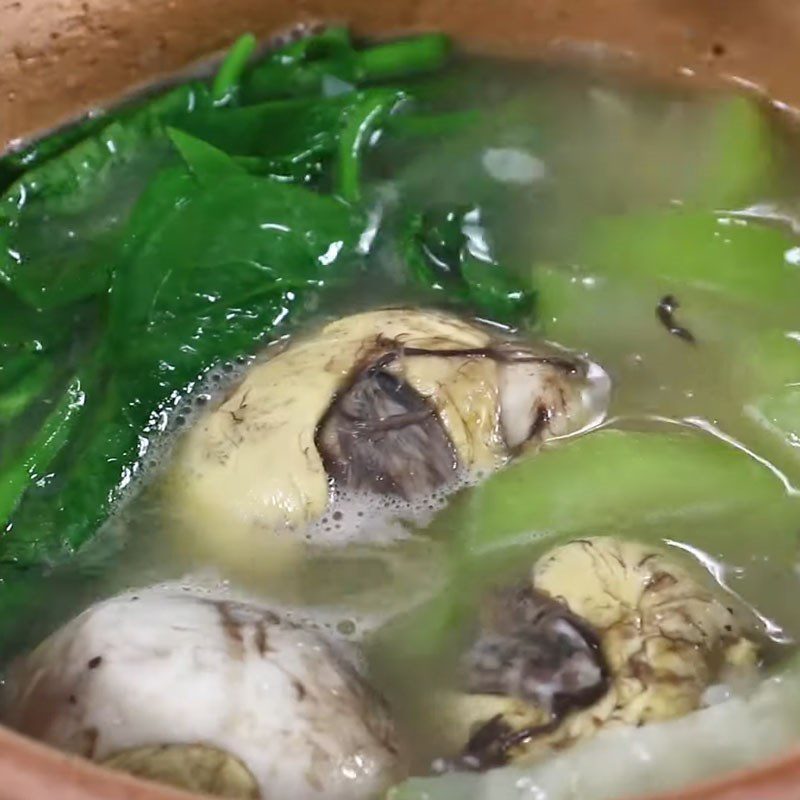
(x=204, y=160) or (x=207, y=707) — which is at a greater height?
(x=204, y=160)

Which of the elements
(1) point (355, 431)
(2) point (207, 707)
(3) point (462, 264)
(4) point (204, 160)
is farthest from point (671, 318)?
(2) point (207, 707)

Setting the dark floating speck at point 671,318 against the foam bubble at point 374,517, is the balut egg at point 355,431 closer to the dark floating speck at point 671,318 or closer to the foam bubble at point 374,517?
→ the foam bubble at point 374,517

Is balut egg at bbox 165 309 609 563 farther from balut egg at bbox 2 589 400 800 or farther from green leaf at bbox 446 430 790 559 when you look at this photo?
balut egg at bbox 2 589 400 800

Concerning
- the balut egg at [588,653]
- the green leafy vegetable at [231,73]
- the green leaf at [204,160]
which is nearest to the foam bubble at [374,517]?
the balut egg at [588,653]

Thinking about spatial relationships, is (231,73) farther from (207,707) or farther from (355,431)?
(207,707)

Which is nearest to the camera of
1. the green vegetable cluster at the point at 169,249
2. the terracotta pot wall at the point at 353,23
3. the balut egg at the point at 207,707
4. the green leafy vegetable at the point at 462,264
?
the balut egg at the point at 207,707

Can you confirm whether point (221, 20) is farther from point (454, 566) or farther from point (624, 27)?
point (454, 566)

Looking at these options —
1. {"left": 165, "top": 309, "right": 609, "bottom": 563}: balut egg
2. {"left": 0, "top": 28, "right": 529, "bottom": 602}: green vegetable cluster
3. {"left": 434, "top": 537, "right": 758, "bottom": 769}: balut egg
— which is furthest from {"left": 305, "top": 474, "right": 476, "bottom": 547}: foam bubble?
{"left": 0, "top": 28, "right": 529, "bottom": 602}: green vegetable cluster
